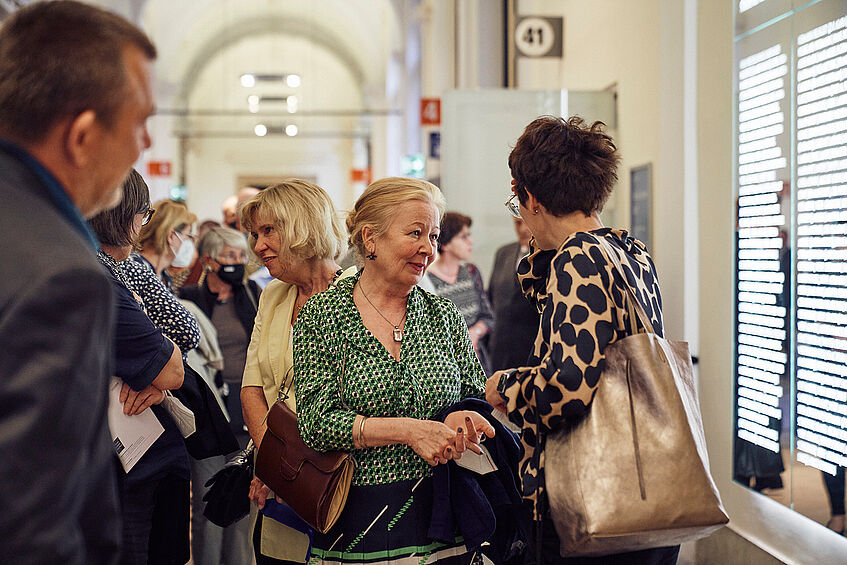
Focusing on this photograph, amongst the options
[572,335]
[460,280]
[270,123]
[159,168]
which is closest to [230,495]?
[572,335]

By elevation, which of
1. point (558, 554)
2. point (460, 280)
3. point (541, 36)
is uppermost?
point (541, 36)

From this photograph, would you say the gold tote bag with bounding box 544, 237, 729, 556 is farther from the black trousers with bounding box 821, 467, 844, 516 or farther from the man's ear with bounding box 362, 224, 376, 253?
the black trousers with bounding box 821, 467, 844, 516

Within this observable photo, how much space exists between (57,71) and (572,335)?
3.99 ft

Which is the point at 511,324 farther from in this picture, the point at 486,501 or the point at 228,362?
the point at 486,501

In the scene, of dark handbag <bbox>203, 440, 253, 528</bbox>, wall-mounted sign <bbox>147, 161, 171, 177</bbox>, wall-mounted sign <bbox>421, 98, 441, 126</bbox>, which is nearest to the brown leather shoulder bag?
dark handbag <bbox>203, 440, 253, 528</bbox>

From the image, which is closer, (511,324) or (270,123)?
(511,324)

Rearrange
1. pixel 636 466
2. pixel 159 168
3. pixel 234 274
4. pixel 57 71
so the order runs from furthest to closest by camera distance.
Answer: pixel 159 168, pixel 234 274, pixel 636 466, pixel 57 71

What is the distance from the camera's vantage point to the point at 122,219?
8.36ft

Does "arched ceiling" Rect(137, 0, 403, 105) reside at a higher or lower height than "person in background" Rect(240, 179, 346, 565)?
higher

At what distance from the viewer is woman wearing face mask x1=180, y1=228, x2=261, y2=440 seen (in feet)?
12.8

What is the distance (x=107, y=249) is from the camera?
8.41 feet

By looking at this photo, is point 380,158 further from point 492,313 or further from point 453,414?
point 453,414

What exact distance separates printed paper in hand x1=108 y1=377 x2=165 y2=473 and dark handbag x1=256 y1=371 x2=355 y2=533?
0.42m

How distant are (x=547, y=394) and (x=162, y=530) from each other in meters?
1.42
